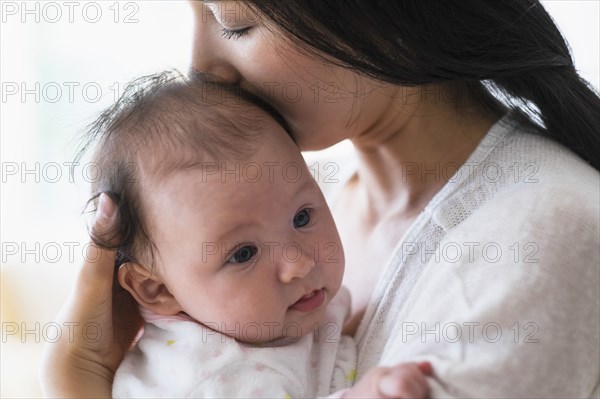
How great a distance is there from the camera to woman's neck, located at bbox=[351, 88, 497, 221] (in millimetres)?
1296

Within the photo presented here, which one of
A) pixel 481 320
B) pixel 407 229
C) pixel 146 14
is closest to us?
pixel 481 320

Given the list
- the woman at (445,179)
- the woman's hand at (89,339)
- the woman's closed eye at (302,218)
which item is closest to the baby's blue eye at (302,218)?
the woman's closed eye at (302,218)

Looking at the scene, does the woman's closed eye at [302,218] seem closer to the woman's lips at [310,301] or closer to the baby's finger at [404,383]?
the woman's lips at [310,301]

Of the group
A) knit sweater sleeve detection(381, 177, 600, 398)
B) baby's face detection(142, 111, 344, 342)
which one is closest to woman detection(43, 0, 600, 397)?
knit sweater sleeve detection(381, 177, 600, 398)

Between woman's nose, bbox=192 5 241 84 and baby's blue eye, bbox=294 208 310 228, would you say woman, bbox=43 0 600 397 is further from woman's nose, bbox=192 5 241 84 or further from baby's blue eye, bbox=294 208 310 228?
baby's blue eye, bbox=294 208 310 228

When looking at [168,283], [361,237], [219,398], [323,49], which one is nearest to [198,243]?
[168,283]

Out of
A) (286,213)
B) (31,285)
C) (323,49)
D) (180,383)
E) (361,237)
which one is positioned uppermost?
(323,49)

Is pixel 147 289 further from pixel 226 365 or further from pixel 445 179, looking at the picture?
pixel 445 179

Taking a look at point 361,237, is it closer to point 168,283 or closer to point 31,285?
point 168,283

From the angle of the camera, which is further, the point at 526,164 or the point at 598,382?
the point at 526,164

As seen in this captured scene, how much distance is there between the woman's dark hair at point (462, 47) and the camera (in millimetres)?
1137

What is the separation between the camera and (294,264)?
1114 mm

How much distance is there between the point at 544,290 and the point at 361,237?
0.52 meters

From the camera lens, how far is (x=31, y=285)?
3.10 meters
